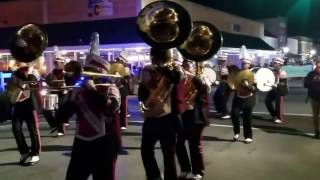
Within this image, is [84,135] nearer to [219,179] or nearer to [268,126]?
[219,179]

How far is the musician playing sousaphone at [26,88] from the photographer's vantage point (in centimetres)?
666

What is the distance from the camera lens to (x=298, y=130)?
11086mm

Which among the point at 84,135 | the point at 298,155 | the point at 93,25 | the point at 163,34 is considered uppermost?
Result: the point at 93,25

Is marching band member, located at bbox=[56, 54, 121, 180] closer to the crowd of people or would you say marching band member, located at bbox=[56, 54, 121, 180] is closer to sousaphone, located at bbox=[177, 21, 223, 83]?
the crowd of people

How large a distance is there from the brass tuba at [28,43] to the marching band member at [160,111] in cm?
203

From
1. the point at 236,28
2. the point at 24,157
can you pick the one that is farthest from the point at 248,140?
the point at 236,28

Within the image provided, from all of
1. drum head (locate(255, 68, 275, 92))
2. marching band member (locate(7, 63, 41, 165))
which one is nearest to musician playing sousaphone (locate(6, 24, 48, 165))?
marching band member (locate(7, 63, 41, 165))

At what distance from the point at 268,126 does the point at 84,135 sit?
26.6 ft

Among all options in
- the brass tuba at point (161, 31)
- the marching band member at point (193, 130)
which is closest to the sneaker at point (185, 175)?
the marching band member at point (193, 130)

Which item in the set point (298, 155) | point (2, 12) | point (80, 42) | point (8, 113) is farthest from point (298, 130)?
point (2, 12)

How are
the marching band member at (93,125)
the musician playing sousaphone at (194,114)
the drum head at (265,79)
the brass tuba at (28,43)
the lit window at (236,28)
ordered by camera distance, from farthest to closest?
the lit window at (236,28)
the drum head at (265,79)
the brass tuba at (28,43)
the musician playing sousaphone at (194,114)
the marching band member at (93,125)

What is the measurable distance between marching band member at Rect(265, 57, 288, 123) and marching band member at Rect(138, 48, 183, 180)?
719 centimetres

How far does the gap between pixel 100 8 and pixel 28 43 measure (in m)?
17.3

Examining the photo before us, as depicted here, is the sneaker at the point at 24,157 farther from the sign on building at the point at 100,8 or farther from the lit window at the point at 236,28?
the lit window at the point at 236,28
